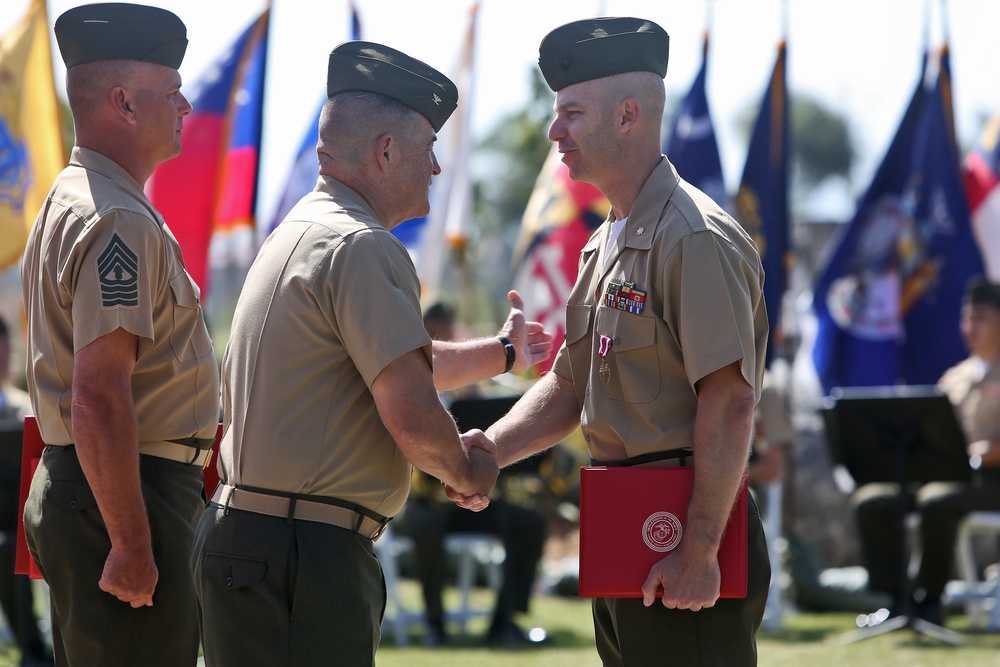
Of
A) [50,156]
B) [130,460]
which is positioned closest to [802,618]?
[50,156]

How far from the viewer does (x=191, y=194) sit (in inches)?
329

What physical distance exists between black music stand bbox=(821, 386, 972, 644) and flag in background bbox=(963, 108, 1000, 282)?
2779 mm

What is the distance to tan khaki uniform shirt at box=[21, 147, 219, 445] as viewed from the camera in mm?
2979

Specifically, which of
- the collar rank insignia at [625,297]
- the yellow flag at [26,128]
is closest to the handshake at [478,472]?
the collar rank insignia at [625,297]

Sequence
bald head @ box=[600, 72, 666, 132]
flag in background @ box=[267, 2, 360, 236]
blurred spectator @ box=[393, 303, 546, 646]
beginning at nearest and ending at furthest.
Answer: bald head @ box=[600, 72, 666, 132] → blurred spectator @ box=[393, 303, 546, 646] → flag in background @ box=[267, 2, 360, 236]

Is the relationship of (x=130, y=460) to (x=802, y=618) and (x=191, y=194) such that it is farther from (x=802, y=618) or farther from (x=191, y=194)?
(x=802, y=618)

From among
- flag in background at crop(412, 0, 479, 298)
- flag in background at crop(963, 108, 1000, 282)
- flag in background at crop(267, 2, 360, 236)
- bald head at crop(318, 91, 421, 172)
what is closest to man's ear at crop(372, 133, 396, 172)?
bald head at crop(318, 91, 421, 172)

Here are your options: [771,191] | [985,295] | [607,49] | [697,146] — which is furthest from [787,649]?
[607,49]

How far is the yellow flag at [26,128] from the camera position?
288 inches

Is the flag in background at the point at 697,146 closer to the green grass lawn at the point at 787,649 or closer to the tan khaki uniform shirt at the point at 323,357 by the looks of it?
the green grass lawn at the point at 787,649

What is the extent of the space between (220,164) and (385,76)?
5890 millimetres

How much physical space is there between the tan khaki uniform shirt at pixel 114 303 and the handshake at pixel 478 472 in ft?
2.66

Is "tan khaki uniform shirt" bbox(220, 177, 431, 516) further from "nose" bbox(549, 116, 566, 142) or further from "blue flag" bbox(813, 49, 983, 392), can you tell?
"blue flag" bbox(813, 49, 983, 392)

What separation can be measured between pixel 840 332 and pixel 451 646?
160 inches
